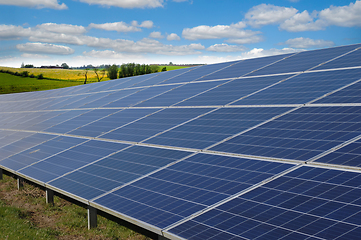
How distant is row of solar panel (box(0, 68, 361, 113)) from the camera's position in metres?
15.8

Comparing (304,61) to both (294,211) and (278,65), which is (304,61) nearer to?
(278,65)

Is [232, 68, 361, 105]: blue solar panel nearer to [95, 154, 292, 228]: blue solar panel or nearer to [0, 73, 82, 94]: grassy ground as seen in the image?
[95, 154, 292, 228]: blue solar panel

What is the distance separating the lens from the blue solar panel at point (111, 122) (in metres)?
20.9

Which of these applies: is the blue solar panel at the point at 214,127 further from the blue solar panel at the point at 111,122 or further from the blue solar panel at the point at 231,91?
the blue solar panel at the point at 111,122

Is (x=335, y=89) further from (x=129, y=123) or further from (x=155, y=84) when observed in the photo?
(x=155, y=84)

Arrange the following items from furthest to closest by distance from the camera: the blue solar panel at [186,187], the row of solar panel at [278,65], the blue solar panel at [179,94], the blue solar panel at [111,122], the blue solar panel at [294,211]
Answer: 1. the blue solar panel at [179,94]
2. the blue solar panel at [111,122]
3. the row of solar panel at [278,65]
4. the blue solar panel at [186,187]
5. the blue solar panel at [294,211]

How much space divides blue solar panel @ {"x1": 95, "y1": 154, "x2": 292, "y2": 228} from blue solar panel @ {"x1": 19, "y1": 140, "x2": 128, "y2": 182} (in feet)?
15.7

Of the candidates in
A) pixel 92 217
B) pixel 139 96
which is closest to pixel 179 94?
pixel 139 96

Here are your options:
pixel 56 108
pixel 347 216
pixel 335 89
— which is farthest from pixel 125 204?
pixel 56 108

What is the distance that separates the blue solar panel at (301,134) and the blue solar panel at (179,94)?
9.12 m

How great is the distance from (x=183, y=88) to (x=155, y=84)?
603 centimetres

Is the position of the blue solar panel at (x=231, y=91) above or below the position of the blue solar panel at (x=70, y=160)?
above

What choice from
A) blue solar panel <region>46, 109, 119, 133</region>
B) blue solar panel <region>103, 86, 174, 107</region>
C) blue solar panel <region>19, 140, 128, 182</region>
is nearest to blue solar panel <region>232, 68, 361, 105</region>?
blue solar panel <region>19, 140, 128, 182</region>

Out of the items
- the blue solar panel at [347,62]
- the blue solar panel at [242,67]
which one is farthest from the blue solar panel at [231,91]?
the blue solar panel at [347,62]
